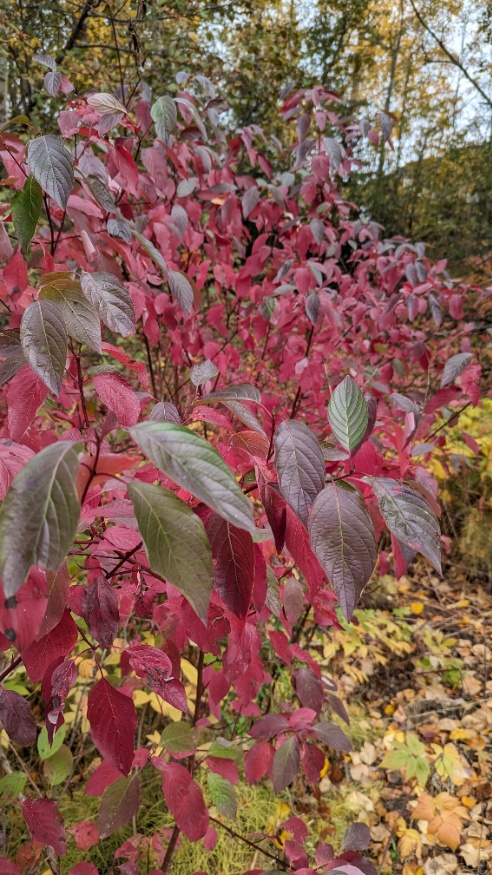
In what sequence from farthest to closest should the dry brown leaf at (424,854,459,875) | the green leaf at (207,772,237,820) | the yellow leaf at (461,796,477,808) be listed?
the yellow leaf at (461,796,477,808), the dry brown leaf at (424,854,459,875), the green leaf at (207,772,237,820)

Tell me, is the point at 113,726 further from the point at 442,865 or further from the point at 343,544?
the point at 442,865

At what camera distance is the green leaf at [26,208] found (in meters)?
0.77

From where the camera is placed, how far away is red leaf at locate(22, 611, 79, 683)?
2.09ft

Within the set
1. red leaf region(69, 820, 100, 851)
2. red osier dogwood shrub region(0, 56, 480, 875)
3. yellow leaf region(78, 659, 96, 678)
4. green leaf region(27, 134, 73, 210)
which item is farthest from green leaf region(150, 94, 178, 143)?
red leaf region(69, 820, 100, 851)

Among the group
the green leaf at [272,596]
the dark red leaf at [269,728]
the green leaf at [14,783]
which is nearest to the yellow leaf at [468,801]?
the dark red leaf at [269,728]

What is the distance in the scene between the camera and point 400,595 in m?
3.62

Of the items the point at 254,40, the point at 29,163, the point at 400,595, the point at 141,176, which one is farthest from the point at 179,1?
the point at 400,595

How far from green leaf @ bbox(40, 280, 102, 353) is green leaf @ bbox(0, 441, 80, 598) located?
314mm

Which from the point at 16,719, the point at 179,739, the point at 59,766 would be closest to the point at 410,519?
the point at 16,719

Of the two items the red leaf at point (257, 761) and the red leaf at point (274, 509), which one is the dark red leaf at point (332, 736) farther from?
the red leaf at point (274, 509)

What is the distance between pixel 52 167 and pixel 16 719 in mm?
888

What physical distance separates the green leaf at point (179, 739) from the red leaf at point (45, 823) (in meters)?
0.23

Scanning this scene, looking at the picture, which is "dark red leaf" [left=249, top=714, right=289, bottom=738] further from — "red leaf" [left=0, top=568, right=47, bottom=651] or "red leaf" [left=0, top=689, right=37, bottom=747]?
"red leaf" [left=0, top=568, right=47, bottom=651]

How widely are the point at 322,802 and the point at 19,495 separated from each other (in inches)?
93.8
